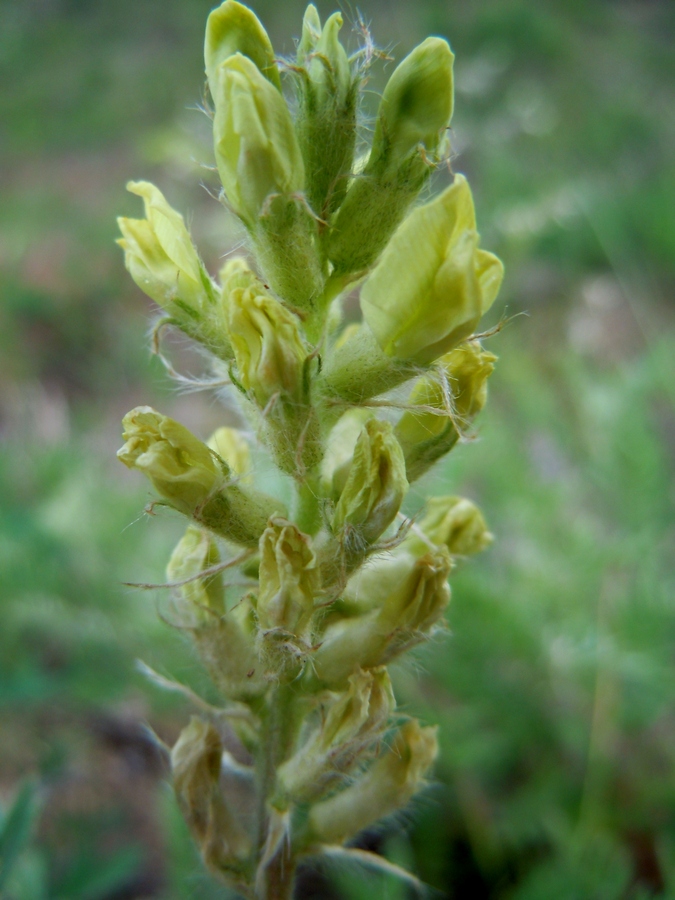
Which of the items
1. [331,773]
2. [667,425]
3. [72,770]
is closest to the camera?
[331,773]

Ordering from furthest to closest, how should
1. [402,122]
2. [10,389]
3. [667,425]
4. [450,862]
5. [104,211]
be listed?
[104,211] < [10,389] < [667,425] < [450,862] < [402,122]

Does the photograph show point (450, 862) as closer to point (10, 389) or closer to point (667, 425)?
point (667, 425)

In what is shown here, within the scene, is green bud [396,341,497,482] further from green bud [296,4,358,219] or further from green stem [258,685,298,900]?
green stem [258,685,298,900]

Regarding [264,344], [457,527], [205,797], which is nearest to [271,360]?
[264,344]

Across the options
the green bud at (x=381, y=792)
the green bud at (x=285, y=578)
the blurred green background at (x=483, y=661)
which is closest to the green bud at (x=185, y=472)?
the green bud at (x=285, y=578)

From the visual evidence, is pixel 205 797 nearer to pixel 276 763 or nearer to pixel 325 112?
pixel 276 763

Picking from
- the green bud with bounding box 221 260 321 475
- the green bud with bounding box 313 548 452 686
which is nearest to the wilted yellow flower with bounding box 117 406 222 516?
the green bud with bounding box 221 260 321 475

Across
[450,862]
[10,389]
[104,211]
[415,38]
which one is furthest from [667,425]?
[415,38]
